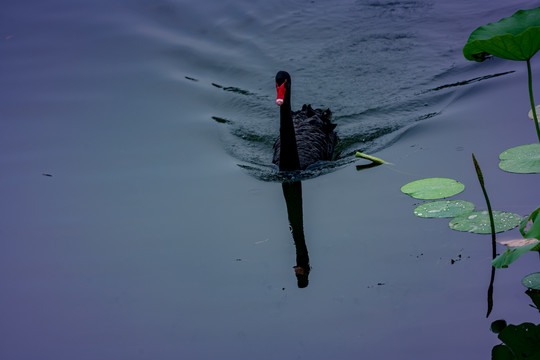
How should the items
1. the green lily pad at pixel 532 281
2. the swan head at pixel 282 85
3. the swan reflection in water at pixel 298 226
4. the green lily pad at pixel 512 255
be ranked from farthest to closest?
the swan head at pixel 282 85, the swan reflection in water at pixel 298 226, the green lily pad at pixel 532 281, the green lily pad at pixel 512 255

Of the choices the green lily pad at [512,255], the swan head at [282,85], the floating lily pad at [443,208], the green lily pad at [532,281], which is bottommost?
the green lily pad at [532,281]

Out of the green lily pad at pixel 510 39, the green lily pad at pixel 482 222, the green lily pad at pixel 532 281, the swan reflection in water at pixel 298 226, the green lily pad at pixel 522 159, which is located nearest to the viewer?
the green lily pad at pixel 510 39

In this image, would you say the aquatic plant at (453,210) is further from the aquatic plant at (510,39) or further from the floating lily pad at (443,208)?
the aquatic plant at (510,39)

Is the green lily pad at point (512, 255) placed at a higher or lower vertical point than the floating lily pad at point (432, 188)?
higher

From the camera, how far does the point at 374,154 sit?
616cm

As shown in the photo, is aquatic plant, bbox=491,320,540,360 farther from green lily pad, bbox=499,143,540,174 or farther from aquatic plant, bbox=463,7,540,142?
green lily pad, bbox=499,143,540,174

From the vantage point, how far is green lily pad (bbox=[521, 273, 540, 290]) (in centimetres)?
366

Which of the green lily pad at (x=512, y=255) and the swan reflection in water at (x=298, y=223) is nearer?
the green lily pad at (x=512, y=255)

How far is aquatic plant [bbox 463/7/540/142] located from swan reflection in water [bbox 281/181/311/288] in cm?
171

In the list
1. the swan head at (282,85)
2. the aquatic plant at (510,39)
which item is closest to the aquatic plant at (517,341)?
the aquatic plant at (510,39)

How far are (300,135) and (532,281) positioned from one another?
3262mm

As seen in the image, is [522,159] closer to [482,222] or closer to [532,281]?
[482,222]

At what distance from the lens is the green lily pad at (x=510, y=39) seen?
333 centimetres

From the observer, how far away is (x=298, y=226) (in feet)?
16.7
